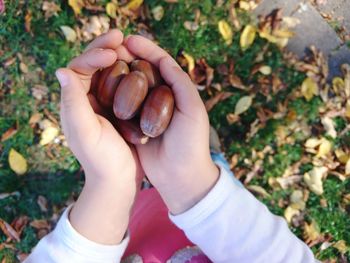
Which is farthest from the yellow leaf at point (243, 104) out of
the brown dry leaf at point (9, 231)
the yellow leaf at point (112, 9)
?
the brown dry leaf at point (9, 231)

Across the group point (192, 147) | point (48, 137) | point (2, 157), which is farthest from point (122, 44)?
point (2, 157)

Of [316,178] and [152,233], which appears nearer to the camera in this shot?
[152,233]

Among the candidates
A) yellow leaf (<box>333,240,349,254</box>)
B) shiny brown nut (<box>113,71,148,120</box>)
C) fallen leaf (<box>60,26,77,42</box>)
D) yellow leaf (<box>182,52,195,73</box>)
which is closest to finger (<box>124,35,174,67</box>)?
shiny brown nut (<box>113,71,148,120</box>)

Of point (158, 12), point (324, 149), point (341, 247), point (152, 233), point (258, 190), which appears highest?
point (158, 12)

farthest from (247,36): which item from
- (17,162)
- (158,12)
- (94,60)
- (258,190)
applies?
(17,162)

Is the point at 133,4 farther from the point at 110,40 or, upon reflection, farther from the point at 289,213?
the point at 289,213
